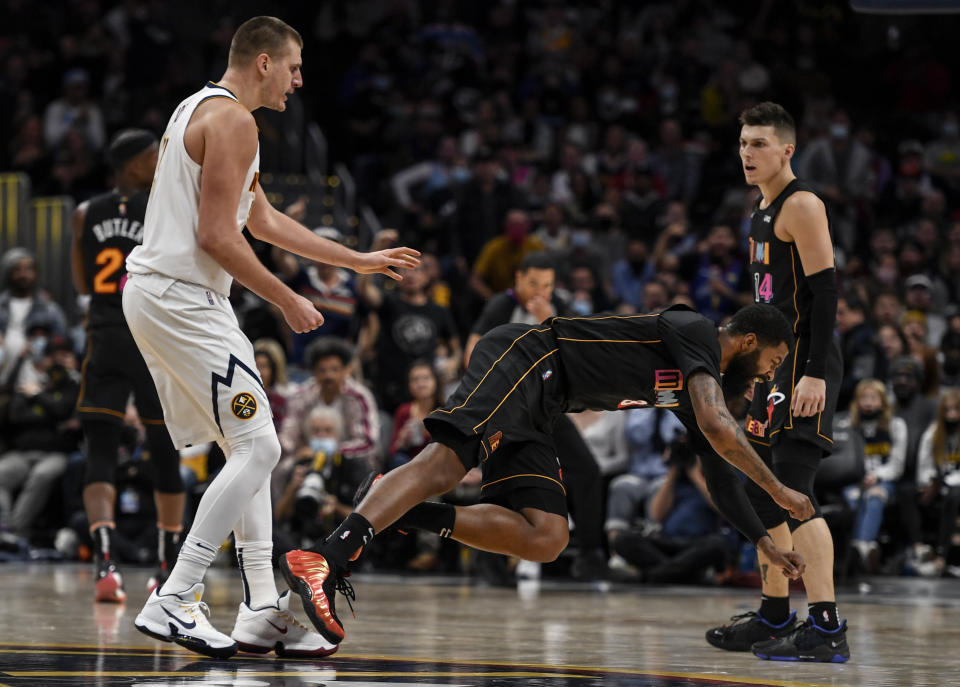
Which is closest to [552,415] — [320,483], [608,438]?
[320,483]

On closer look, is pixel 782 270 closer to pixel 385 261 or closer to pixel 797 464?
pixel 797 464

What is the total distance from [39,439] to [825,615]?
8083mm

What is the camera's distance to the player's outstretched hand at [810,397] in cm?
556

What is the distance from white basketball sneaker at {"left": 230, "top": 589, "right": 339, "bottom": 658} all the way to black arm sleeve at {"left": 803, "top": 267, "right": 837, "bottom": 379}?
86.4 inches

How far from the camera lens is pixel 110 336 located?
7293 mm

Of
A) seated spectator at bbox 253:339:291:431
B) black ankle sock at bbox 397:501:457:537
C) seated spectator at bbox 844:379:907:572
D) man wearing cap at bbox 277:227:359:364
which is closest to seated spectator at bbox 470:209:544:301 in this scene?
man wearing cap at bbox 277:227:359:364

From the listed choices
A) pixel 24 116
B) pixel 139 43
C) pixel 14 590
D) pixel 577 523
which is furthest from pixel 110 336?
pixel 139 43

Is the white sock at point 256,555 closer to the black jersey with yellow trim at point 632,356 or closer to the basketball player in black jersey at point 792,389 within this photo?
the black jersey with yellow trim at point 632,356

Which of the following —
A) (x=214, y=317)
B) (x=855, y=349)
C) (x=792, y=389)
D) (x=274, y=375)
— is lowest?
(x=792, y=389)

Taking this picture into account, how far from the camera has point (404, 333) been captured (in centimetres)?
1181

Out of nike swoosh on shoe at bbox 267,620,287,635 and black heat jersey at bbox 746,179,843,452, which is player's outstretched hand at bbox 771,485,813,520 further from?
nike swoosh on shoe at bbox 267,620,287,635

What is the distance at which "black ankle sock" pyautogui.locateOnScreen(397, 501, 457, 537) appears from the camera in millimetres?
5207

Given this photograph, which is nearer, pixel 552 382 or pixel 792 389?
pixel 552 382

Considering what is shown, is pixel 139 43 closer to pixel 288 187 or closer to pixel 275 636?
pixel 288 187
